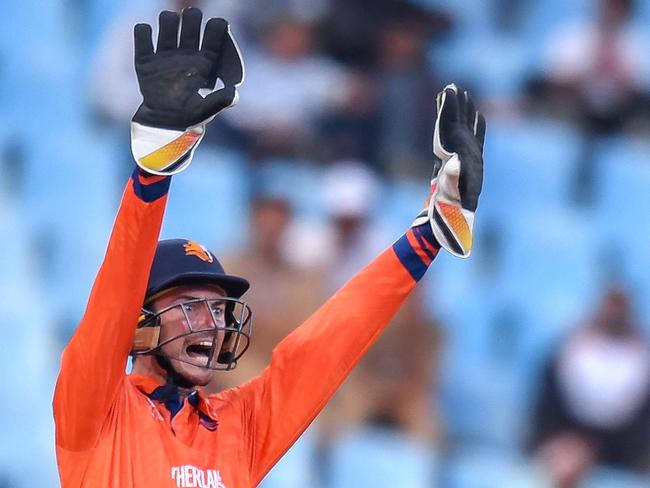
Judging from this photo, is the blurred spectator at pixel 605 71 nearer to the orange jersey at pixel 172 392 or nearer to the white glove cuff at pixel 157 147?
the orange jersey at pixel 172 392

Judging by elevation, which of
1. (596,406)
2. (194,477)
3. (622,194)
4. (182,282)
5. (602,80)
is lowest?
(596,406)

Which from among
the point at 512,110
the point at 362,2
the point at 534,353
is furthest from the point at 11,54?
the point at 534,353

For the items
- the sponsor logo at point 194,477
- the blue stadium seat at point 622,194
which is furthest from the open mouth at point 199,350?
the blue stadium seat at point 622,194

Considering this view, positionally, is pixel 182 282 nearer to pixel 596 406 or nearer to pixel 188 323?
pixel 188 323

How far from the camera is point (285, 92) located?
7977mm

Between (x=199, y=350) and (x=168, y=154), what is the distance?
67 centimetres

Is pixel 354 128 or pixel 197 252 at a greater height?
pixel 197 252

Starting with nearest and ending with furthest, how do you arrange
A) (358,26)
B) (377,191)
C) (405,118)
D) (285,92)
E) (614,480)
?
1. (614,480)
2. (377,191)
3. (405,118)
4. (285,92)
5. (358,26)

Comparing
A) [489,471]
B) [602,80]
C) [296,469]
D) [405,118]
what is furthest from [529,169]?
[296,469]

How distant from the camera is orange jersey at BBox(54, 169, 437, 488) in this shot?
10.2 feet

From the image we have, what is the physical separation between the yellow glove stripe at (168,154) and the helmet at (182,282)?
492mm

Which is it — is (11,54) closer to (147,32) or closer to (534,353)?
(534,353)

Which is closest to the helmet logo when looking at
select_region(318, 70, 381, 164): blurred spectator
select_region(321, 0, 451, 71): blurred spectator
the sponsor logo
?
the sponsor logo

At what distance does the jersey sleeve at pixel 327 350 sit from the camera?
3.66 m
